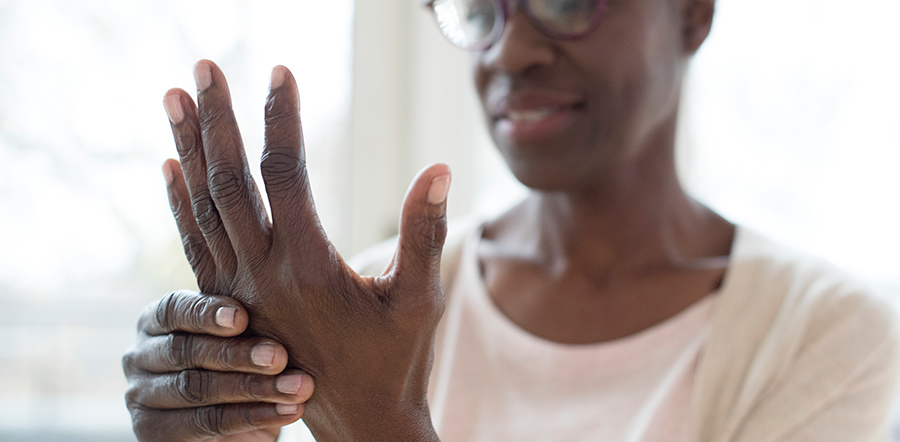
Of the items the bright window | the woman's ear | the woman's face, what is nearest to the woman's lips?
the woman's face

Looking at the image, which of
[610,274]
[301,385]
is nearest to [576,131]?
[610,274]

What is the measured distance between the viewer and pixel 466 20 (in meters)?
0.99

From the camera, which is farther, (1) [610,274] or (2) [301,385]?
(1) [610,274]

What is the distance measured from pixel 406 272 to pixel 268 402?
182mm

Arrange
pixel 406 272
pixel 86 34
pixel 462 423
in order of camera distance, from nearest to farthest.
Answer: pixel 406 272 < pixel 462 423 < pixel 86 34

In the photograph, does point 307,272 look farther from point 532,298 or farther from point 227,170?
point 532,298

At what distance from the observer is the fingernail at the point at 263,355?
562mm

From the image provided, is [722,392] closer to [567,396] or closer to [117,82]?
[567,396]

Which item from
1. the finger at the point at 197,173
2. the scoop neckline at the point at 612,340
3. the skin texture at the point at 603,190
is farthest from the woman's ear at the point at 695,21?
the finger at the point at 197,173

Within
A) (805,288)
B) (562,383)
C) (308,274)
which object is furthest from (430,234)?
(805,288)

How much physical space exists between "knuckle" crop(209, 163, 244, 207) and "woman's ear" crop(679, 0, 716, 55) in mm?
717

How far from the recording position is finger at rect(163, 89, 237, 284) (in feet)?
1.86

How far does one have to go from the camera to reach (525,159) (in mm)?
917

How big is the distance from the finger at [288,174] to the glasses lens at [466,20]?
473 millimetres
